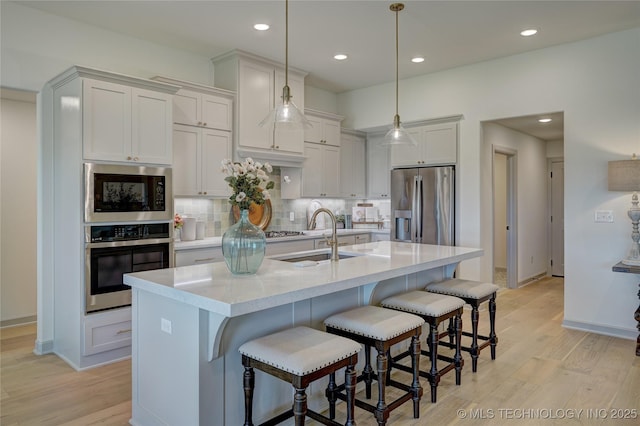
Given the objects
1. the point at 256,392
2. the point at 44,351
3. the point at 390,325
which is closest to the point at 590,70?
the point at 390,325

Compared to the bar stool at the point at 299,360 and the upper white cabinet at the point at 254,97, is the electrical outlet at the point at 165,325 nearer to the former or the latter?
the bar stool at the point at 299,360

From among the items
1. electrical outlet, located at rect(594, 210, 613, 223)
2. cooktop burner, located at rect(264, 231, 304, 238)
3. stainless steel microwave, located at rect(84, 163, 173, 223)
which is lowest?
cooktop burner, located at rect(264, 231, 304, 238)

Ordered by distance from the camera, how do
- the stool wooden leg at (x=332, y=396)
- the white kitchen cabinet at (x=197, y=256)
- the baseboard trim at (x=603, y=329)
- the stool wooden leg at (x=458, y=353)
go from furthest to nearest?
the baseboard trim at (x=603, y=329) < the white kitchen cabinet at (x=197, y=256) < the stool wooden leg at (x=458, y=353) < the stool wooden leg at (x=332, y=396)

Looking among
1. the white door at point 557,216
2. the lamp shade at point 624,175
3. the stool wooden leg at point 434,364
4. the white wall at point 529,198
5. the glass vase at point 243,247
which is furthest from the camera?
the white door at point 557,216

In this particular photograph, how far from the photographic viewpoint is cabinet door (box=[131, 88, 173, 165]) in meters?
3.56

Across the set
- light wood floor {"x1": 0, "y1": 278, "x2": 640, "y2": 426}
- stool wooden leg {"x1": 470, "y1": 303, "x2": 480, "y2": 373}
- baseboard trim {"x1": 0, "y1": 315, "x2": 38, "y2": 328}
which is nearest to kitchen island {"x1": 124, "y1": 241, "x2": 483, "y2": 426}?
light wood floor {"x1": 0, "y1": 278, "x2": 640, "y2": 426}

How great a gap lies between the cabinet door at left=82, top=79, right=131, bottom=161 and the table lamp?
436 cm

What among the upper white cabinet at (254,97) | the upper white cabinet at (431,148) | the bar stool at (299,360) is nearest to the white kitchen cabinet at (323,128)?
the upper white cabinet at (254,97)

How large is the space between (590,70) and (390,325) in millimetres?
3693

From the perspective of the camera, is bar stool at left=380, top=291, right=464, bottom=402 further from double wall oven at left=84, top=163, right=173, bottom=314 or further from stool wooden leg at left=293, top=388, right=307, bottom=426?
double wall oven at left=84, top=163, right=173, bottom=314

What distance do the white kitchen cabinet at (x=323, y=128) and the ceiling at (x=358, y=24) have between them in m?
Answer: 0.89

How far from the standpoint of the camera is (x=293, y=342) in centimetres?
201

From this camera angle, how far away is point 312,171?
223 inches

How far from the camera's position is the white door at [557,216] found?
7277 mm
